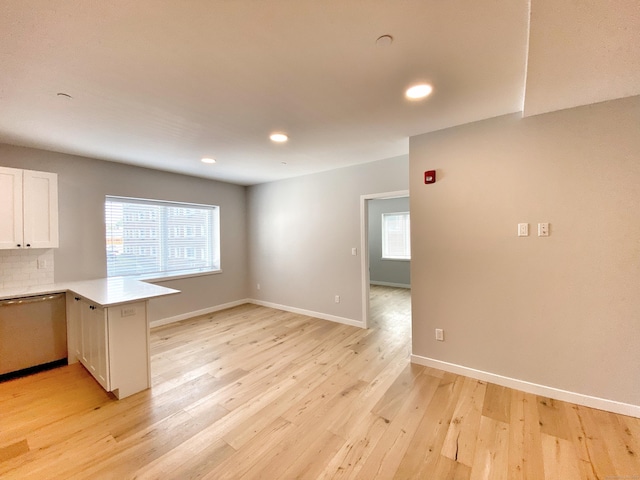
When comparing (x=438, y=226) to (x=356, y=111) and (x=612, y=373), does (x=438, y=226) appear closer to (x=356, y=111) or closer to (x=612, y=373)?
(x=356, y=111)

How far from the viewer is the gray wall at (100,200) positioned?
3.31 metres

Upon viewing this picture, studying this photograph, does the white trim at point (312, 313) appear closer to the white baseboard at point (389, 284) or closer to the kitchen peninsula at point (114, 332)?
the kitchen peninsula at point (114, 332)

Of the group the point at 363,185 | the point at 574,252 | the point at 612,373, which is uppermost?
the point at 363,185

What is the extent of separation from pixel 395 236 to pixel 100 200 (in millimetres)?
6566

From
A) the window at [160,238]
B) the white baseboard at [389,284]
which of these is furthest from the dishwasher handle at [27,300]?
the white baseboard at [389,284]

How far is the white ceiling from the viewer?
1.25 meters

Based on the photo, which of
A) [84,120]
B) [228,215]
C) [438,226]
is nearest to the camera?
[84,120]

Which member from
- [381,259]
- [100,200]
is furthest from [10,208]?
[381,259]

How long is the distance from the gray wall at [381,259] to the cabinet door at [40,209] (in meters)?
6.42

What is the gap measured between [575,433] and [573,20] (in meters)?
2.55

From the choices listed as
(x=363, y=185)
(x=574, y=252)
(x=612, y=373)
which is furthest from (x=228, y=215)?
(x=612, y=373)

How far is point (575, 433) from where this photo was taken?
186 centimetres

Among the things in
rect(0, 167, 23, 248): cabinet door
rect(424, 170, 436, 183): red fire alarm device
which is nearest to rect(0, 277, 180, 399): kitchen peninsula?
rect(0, 167, 23, 248): cabinet door

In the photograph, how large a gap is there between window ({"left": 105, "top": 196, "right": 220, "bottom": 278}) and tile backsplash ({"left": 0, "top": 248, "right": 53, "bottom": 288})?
2.15 feet
